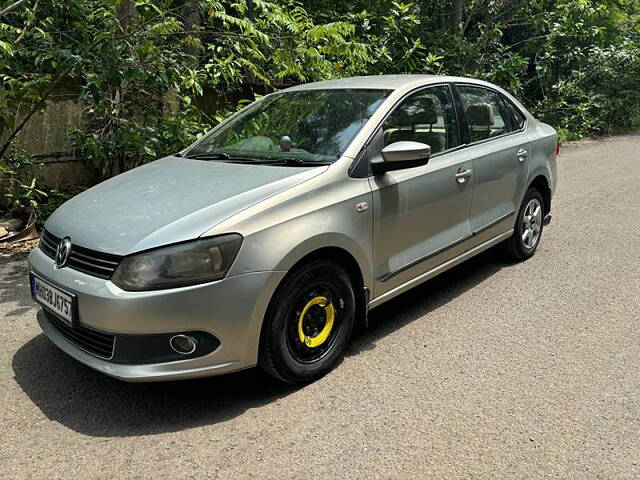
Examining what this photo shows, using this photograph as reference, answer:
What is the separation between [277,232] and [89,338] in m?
1.05

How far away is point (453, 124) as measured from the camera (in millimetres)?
4219

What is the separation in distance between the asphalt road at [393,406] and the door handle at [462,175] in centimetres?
92

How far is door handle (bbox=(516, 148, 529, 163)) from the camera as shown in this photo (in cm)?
481

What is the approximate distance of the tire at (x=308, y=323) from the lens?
291cm

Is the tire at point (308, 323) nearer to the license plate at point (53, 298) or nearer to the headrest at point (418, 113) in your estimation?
the license plate at point (53, 298)

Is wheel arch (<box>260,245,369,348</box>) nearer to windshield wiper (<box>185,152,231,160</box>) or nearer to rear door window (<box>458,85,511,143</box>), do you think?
windshield wiper (<box>185,152,231,160</box>)

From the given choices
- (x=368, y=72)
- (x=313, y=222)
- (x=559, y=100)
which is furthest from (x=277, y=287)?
(x=559, y=100)

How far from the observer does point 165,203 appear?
3.03 meters

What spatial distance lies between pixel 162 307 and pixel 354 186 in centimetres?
129

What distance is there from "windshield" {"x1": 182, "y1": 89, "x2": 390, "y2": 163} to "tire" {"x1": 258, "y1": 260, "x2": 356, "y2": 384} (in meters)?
0.72

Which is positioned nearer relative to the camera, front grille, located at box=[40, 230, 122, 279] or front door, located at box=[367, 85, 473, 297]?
front grille, located at box=[40, 230, 122, 279]

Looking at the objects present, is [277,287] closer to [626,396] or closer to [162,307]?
[162,307]

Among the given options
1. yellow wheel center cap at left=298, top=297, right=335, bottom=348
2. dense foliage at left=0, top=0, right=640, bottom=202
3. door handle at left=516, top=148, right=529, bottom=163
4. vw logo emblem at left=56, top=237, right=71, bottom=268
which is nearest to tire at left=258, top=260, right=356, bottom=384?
yellow wheel center cap at left=298, top=297, right=335, bottom=348

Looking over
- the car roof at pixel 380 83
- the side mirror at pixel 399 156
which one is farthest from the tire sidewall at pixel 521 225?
the side mirror at pixel 399 156
